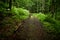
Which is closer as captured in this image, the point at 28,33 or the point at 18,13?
the point at 28,33

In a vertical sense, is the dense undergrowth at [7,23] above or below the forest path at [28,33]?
above

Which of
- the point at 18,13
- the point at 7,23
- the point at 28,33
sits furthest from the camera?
the point at 18,13

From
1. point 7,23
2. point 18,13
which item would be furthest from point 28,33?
point 18,13

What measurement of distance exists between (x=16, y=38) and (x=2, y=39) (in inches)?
38.2

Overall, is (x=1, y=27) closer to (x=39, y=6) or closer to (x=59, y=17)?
(x=59, y=17)

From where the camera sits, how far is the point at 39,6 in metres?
42.4

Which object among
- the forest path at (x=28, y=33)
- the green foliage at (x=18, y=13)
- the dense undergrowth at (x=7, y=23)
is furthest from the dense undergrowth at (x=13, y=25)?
the green foliage at (x=18, y=13)

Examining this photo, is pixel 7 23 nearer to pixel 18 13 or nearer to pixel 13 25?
pixel 13 25

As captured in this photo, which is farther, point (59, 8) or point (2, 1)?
point (2, 1)

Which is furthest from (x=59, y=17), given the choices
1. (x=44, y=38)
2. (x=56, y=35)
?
(x=44, y=38)

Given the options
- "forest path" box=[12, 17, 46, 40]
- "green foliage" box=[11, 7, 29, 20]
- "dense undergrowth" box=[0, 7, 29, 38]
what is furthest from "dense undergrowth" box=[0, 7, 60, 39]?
"green foliage" box=[11, 7, 29, 20]

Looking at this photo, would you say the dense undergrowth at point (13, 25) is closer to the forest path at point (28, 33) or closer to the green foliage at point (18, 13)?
the forest path at point (28, 33)

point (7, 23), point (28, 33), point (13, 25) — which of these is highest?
point (7, 23)

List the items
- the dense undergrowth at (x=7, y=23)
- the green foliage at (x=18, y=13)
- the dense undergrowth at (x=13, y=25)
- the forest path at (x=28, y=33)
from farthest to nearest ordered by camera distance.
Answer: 1. the green foliage at (x=18, y=13)
2. the dense undergrowth at (x=13, y=25)
3. the dense undergrowth at (x=7, y=23)
4. the forest path at (x=28, y=33)
